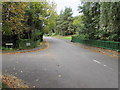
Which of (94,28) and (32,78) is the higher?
(94,28)

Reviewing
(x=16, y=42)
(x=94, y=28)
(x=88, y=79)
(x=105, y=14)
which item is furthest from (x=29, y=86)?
(x=94, y=28)

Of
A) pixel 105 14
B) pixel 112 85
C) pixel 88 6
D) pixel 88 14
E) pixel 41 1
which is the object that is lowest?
pixel 112 85

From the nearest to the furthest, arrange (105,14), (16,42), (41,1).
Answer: (105,14)
(16,42)
(41,1)

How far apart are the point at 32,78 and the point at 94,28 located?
1228 centimetres

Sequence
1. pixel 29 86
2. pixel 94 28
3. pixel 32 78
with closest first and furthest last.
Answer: pixel 29 86, pixel 32 78, pixel 94 28

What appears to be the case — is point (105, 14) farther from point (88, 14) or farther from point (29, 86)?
point (29, 86)

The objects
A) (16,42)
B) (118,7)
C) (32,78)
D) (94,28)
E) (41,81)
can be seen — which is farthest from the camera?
(94,28)

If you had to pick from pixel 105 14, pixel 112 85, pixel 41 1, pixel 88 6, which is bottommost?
pixel 112 85

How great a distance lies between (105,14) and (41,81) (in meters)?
8.75

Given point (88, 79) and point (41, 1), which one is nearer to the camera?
point (88, 79)

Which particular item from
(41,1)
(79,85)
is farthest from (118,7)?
(41,1)

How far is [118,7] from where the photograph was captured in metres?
8.12

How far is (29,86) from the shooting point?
357cm

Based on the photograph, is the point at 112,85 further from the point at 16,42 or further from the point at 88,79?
the point at 16,42
